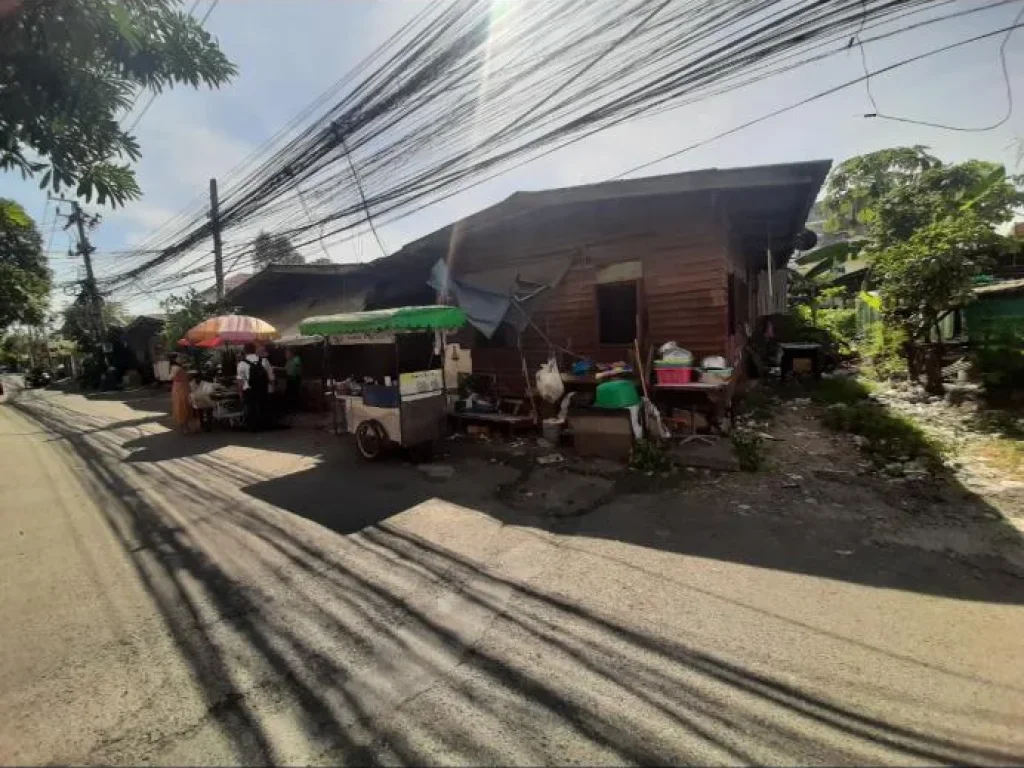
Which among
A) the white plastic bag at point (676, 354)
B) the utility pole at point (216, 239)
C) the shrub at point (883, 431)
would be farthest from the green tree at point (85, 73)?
the utility pole at point (216, 239)

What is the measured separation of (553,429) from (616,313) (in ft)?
8.36

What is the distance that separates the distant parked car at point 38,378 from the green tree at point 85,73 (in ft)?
138

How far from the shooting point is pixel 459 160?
24.9ft

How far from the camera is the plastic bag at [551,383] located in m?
7.70

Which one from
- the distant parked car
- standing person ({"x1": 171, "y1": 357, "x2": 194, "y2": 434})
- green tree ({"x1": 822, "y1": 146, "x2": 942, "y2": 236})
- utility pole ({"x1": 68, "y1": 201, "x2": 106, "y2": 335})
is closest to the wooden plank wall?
standing person ({"x1": 171, "y1": 357, "x2": 194, "y2": 434})

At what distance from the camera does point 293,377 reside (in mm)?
13062

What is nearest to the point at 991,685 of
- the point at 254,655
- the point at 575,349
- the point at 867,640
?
the point at 867,640

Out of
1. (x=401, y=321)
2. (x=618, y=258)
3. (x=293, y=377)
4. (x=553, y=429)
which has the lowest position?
(x=553, y=429)

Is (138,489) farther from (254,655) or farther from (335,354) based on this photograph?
(335,354)

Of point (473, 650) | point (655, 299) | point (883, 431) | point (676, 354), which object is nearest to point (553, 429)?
point (676, 354)

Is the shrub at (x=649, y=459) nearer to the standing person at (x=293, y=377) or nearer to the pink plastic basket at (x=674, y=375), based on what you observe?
the pink plastic basket at (x=674, y=375)

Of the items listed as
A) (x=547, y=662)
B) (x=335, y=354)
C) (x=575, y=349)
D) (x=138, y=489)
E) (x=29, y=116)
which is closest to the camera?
(x=547, y=662)

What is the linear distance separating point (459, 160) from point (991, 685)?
26.7ft

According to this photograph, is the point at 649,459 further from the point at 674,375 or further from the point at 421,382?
the point at 421,382
